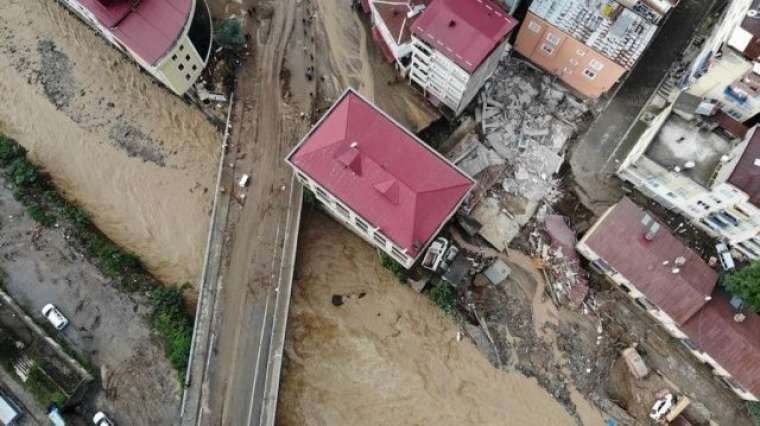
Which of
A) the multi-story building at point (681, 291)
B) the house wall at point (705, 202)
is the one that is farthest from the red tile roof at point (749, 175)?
the multi-story building at point (681, 291)

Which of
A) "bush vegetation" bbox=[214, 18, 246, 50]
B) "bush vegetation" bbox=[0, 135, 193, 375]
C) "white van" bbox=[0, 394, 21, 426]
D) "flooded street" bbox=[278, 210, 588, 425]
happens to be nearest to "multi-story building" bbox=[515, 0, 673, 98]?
"flooded street" bbox=[278, 210, 588, 425]

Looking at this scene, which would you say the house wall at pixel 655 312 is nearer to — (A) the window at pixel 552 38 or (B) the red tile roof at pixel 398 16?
(A) the window at pixel 552 38

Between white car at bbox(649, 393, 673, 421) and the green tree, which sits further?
white car at bbox(649, 393, 673, 421)

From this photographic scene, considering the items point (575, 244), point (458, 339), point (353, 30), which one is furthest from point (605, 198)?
point (353, 30)

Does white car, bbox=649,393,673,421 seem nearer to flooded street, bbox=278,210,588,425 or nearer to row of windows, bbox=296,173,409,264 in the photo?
flooded street, bbox=278,210,588,425

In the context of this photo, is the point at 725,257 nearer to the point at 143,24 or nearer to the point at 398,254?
the point at 398,254

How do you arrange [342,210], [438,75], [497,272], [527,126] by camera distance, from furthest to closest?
[527,126]
[497,272]
[438,75]
[342,210]

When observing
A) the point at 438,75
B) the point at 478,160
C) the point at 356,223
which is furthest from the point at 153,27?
the point at 478,160
